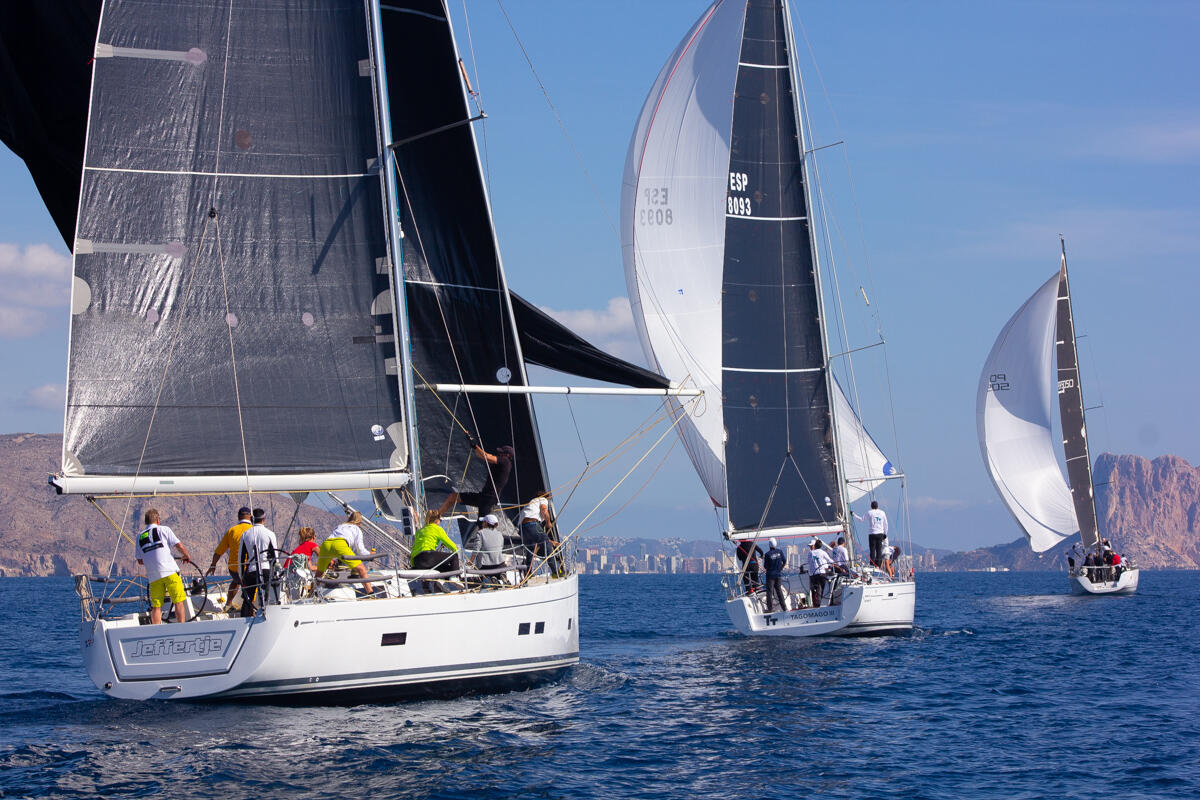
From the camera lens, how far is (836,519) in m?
27.9

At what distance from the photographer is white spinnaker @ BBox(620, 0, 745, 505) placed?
1094 inches

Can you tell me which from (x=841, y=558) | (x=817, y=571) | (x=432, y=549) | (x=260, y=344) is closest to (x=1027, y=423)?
(x=841, y=558)

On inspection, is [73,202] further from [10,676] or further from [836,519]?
[836,519]

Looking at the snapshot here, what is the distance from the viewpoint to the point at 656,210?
28344 millimetres

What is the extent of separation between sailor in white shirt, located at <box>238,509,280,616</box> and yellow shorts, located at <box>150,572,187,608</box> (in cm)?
66

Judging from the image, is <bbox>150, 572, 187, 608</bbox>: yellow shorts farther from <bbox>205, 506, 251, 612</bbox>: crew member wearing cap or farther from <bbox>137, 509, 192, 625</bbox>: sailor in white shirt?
<bbox>205, 506, 251, 612</bbox>: crew member wearing cap

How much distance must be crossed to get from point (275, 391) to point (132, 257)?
223 centimetres

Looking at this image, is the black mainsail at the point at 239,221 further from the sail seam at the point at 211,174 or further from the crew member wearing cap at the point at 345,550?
the crew member wearing cap at the point at 345,550

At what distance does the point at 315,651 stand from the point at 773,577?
13.5m

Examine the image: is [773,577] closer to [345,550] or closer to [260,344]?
[345,550]

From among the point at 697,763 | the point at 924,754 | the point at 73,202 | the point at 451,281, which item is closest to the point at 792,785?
the point at 697,763

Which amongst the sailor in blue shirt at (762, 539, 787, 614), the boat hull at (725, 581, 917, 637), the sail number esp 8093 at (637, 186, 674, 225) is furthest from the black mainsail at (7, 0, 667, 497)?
the sail number esp 8093 at (637, 186, 674, 225)

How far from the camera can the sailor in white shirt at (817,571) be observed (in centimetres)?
2525

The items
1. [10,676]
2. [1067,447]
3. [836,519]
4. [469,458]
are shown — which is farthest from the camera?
[1067,447]
